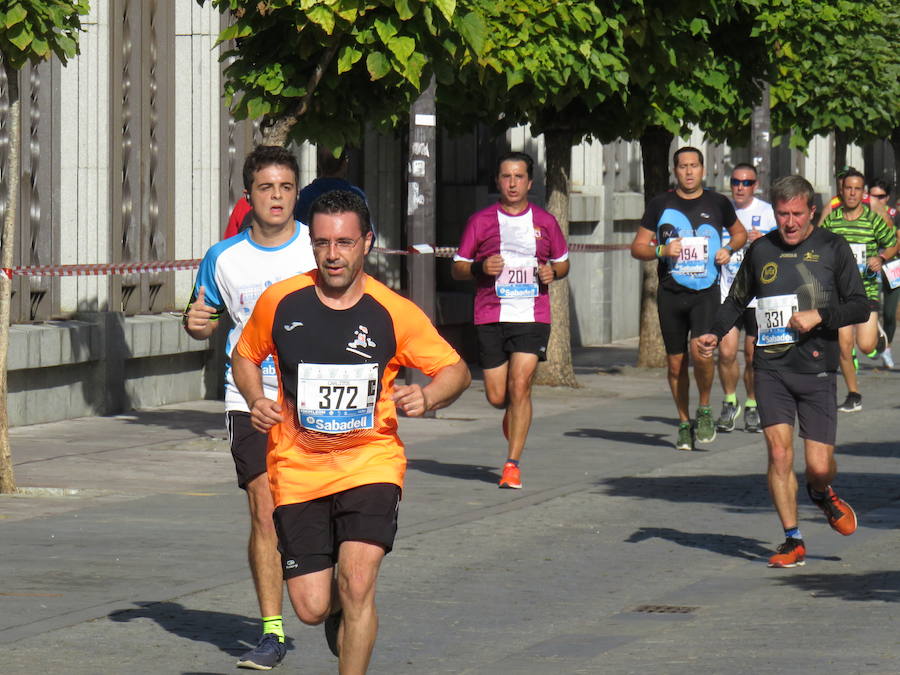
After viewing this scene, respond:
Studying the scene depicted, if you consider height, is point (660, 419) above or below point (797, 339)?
below

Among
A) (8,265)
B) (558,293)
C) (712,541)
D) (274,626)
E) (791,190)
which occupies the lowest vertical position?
(712,541)

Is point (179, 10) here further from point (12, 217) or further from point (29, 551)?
point (29, 551)

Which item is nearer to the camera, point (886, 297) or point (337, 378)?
point (337, 378)

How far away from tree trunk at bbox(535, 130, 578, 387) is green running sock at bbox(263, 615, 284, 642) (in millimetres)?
11026

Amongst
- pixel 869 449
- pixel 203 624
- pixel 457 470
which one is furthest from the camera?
pixel 869 449

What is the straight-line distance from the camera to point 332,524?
6.17 meters

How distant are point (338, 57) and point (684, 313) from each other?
3.03 m

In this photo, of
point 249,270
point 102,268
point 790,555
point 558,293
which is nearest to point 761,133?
point 558,293

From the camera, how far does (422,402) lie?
592cm

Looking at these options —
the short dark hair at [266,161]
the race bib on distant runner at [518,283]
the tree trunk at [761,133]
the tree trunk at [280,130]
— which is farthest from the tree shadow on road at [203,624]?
the tree trunk at [761,133]

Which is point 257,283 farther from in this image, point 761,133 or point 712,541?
point 761,133

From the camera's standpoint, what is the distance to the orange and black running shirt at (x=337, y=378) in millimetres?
6094

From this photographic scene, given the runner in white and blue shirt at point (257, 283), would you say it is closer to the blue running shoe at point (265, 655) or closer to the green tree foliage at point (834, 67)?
the blue running shoe at point (265, 655)

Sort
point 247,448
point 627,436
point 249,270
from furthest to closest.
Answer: point 627,436
point 249,270
point 247,448
